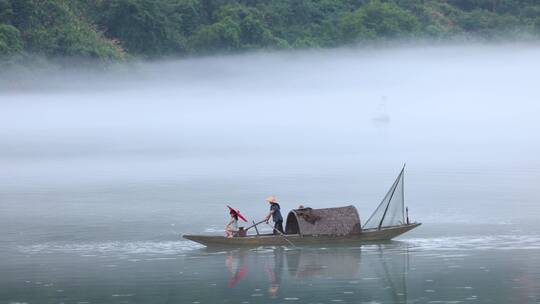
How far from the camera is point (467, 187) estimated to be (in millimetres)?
47719

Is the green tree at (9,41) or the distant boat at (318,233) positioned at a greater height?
the green tree at (9,41)

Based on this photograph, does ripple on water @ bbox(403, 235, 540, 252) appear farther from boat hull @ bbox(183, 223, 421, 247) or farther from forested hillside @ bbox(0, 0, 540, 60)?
forested hillside @ bbox(0, 0, 540, 60)

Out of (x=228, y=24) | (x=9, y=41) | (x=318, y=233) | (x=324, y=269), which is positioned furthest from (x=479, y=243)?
(x=228, y=24)

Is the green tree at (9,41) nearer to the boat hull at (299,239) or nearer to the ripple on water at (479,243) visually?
the boat hull at (299,239)

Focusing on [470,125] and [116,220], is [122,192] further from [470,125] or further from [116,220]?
[470,125]

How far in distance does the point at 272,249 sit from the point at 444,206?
10.8m

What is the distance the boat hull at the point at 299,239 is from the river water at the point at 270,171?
0.26m

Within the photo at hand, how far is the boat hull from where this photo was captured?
105 feet

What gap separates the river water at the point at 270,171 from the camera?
92.6 ft

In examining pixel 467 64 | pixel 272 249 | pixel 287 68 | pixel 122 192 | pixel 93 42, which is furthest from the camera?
pixel 467 64

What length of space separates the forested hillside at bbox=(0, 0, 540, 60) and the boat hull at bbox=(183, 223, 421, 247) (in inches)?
2157

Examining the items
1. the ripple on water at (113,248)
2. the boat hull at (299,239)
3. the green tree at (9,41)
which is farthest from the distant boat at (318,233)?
the green tree at (9,41)

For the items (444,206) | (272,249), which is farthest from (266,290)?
(444,206)

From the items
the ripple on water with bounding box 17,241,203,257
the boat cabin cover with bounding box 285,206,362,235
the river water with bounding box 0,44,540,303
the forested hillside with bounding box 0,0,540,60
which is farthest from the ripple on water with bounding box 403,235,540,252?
the forested hillside with bounding box 0,0,540,60
